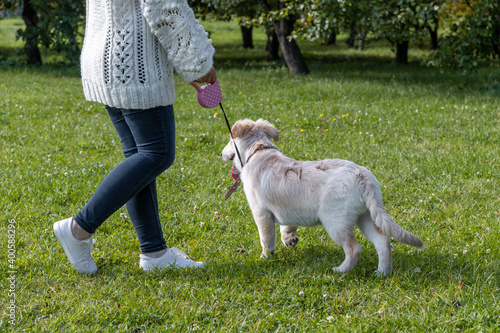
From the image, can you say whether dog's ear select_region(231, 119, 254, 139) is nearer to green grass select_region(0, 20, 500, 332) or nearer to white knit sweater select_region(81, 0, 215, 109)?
white knit sweater select_region(81, 0, 215, 109)

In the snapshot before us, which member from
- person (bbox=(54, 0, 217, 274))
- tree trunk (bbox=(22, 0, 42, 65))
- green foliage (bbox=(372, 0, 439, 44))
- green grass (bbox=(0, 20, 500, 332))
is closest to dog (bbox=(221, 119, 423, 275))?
green grass (bbox=(0, 20, 500, 332))

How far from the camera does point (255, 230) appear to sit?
444 centimetres

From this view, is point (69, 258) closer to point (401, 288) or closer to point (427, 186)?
point (401, 288)

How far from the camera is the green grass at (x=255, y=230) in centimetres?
307

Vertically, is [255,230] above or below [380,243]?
below

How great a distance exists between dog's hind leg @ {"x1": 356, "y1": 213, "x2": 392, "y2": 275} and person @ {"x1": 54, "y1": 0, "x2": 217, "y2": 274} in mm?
1488

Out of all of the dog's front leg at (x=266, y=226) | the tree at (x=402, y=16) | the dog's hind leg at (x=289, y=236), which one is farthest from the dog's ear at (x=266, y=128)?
the tree at (x=402, y=16)

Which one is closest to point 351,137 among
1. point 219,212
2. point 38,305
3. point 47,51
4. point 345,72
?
point 219,212

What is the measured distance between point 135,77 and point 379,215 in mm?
1835

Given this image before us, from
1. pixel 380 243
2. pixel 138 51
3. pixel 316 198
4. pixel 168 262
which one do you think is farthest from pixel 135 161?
pixel 380 243

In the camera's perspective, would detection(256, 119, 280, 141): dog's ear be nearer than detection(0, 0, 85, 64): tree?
Yes

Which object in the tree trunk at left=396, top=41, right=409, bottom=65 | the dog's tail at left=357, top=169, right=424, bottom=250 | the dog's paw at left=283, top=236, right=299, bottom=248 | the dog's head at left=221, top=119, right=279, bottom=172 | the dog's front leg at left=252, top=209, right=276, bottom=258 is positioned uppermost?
the dog's head at left=221, top=119, right=279, bottom=172

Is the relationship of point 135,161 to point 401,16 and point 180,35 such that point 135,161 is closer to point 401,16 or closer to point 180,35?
point 180,35

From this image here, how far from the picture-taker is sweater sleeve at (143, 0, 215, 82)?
9.78ft
